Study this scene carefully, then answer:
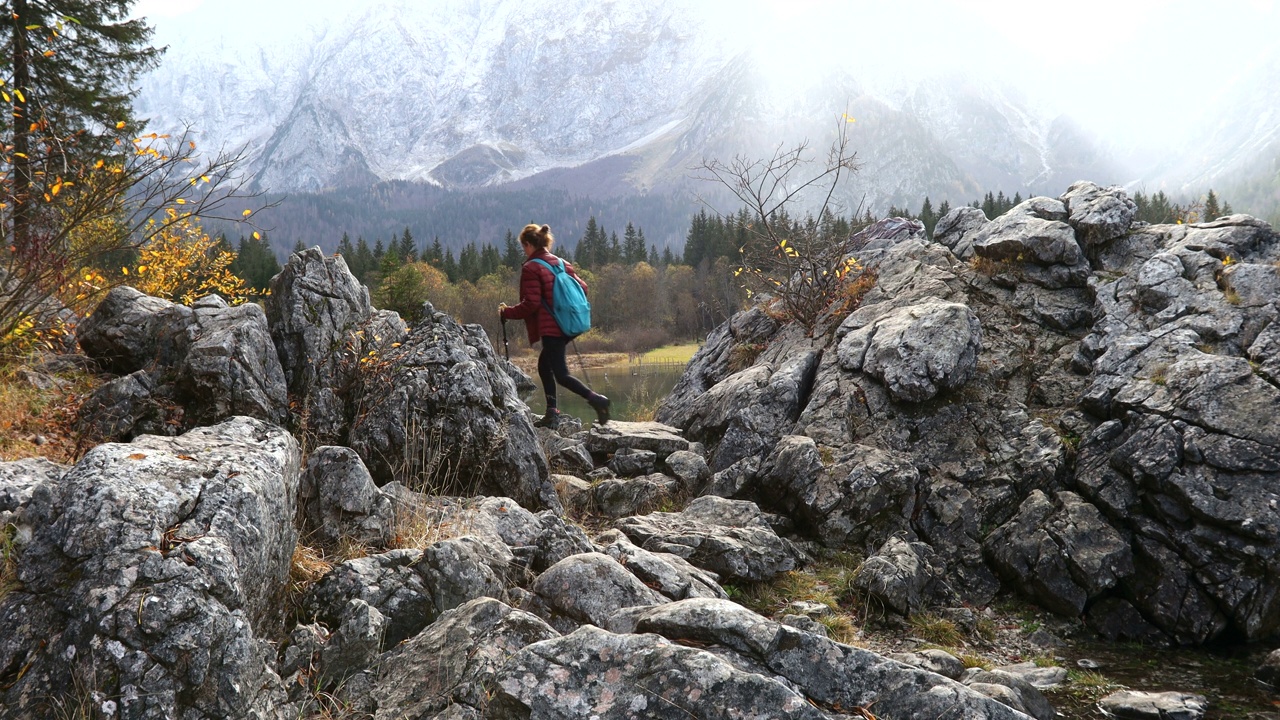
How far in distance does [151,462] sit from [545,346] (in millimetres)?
7375

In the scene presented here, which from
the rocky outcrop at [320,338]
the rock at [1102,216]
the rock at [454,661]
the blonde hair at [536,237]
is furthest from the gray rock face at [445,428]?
the rock at [1102,216]

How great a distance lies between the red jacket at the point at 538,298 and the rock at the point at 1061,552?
7.16m

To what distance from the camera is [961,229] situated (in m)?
18.3

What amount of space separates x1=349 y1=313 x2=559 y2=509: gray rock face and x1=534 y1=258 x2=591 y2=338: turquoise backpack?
5.80 feet

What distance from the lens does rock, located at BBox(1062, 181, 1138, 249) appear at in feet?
46.4

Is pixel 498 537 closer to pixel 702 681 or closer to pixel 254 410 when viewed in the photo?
pixel 254 410

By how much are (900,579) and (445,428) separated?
19.8 feet

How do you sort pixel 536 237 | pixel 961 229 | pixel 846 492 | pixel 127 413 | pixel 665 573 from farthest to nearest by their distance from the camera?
pixel 961 229 → pixel 536 237 → pixel 846 492 → pixel 127 413 → pixel 665 573

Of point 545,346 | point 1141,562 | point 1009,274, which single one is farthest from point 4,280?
point 1009,274

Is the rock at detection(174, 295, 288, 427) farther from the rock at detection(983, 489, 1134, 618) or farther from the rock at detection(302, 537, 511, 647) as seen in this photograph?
the rock at detection(983, 489, 1134, 618)

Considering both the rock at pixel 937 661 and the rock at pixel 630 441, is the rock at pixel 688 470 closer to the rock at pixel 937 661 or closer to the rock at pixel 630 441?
the rock at pixel 630 441

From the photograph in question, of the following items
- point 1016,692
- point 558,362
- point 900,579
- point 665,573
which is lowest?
point 900,579

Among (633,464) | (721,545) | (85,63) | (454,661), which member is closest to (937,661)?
(721,545)

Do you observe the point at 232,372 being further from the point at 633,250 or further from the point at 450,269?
the point at 633,250
